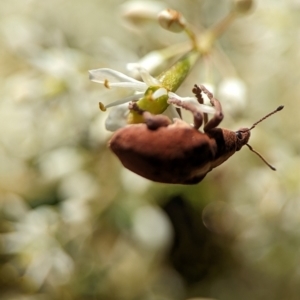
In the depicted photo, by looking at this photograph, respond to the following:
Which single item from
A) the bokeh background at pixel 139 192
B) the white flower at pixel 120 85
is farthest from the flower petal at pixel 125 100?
the bokeh background at pixel 139 192

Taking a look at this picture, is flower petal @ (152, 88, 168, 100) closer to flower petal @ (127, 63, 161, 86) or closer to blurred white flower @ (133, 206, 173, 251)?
flower petal @ (127, 63, 161, 86)

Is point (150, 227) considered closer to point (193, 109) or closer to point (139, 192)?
point (139, 192)

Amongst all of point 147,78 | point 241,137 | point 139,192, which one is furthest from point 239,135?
point 139,192

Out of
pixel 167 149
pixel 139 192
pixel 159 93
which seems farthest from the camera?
pixel 139 192

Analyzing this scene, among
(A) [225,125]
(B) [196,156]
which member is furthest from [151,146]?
(A) [225,125]

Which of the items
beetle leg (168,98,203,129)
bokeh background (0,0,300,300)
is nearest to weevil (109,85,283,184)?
beetle leg (168,98,203,129)

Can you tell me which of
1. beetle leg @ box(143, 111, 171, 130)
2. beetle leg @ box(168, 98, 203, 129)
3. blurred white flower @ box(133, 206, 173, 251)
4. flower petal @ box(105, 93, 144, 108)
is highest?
beetle leg @ box(143, 111, 171, 130)

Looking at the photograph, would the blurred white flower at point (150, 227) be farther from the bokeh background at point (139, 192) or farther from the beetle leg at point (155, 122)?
the beetle leg at point (155, 122)
